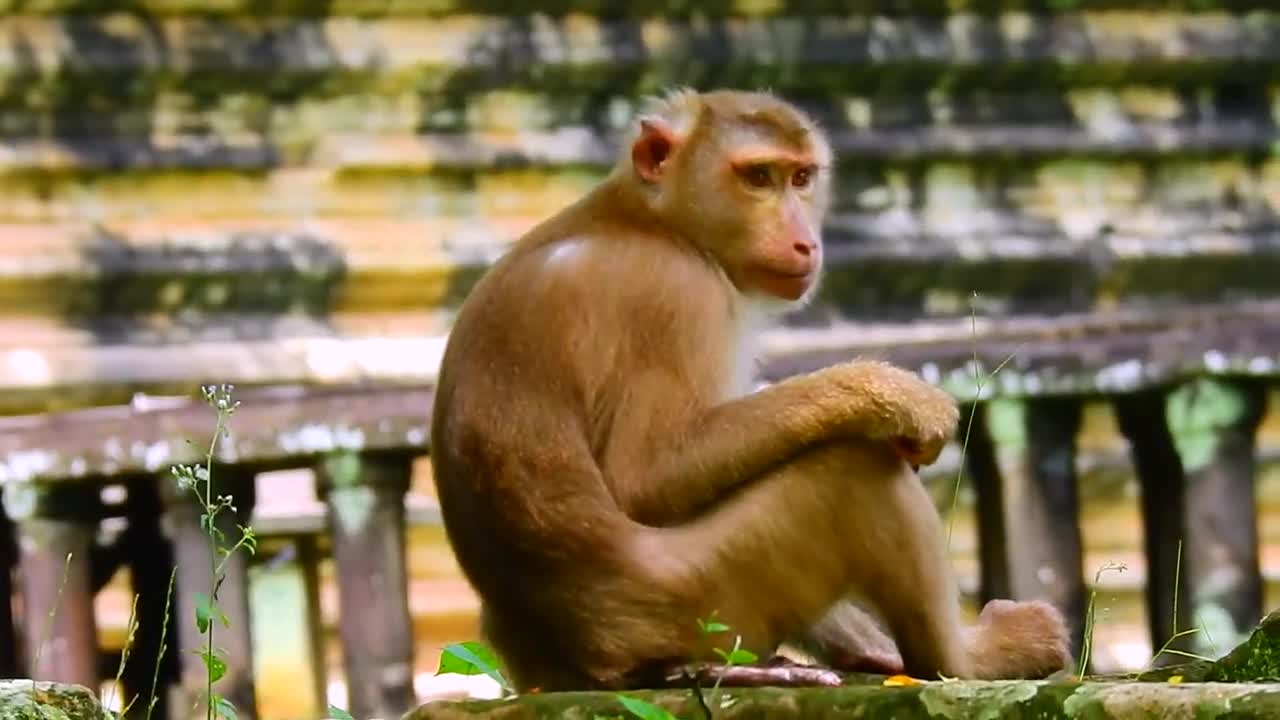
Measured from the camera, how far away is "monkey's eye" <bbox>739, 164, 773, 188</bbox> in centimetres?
408

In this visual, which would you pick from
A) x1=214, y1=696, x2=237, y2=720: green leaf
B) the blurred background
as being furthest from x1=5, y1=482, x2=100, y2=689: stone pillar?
x1=214, y1=696, x2=237, y2=720: green leaf

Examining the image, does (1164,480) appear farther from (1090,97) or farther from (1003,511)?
(1090,97)

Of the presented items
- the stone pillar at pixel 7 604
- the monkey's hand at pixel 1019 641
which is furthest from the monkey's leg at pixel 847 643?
the stone pillar at pixel 7 604

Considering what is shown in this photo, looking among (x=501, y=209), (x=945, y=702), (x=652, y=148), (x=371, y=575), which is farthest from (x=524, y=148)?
(x=945, y=702)

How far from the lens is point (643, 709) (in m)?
2.80

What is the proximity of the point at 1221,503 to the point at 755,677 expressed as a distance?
79.1 inches

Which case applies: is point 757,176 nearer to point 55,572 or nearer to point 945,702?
point 945,702

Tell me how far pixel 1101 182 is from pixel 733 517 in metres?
3.51

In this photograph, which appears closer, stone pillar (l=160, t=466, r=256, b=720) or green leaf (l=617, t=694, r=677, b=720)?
green leaf (l=617, t=694, r=677, b=720)

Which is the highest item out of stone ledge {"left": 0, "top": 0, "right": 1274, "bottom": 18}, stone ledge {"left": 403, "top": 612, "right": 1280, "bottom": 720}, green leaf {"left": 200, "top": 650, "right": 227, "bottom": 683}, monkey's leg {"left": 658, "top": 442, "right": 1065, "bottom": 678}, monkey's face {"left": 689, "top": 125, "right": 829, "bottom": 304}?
stone ledge {"left": 0, "top": 0, "right": 1274, "bottom": 18}

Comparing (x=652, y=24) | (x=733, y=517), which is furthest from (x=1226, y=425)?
(x=652, y=24)

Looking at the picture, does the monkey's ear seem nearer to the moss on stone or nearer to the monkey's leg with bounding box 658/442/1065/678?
the monkey's leg with bounding box 658/442/1065/678

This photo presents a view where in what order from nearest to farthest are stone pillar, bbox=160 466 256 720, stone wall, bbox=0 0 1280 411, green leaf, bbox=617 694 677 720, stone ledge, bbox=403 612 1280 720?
1. stone ledge, bbox=403 612 1280 720
2. green leaf, bbox=617 694 677 720
3. stone pillar, bbox=160 466 256 720
4. stone wall, bbox=0 0 1280 411

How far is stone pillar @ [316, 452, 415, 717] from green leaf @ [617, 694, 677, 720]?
7.19 ft
